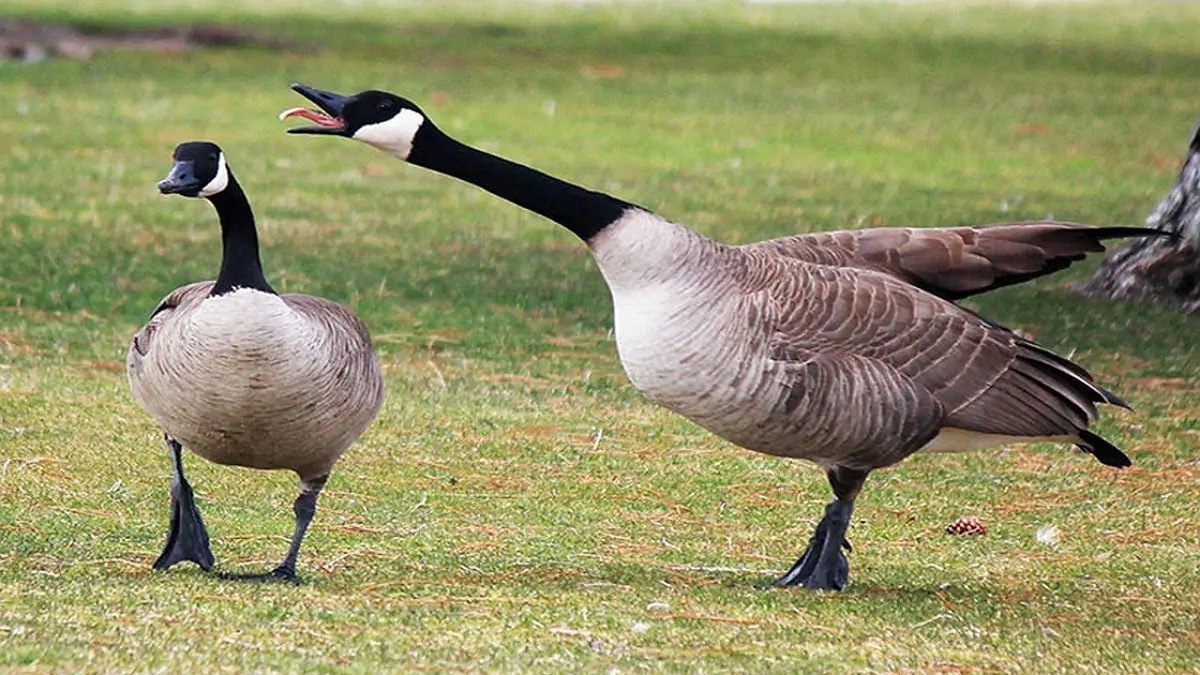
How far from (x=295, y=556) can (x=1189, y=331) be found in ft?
25.6

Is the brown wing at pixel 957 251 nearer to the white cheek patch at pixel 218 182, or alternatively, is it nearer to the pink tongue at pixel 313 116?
the pink tongue at pixel 313 116

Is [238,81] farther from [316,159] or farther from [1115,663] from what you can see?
[1115,663]

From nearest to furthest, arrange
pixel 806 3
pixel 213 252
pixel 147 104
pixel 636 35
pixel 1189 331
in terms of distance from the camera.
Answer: pixel 1189 331
pixel 213 252
pixel 147 104
pixel 636 35
pixel 806 3

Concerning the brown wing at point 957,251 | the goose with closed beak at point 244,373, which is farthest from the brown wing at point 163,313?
the brown wing at point 957,251

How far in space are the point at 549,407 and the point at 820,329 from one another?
4.27m

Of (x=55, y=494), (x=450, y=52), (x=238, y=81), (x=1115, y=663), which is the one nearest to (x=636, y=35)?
(x=450, y=52)

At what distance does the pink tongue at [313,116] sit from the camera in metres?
6.05

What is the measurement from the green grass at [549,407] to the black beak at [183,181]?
1222 mm

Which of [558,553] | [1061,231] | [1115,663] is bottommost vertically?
[558,553]

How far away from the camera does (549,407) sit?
35.3 feet

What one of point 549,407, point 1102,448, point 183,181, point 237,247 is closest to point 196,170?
point 183,181

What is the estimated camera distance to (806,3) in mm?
42906

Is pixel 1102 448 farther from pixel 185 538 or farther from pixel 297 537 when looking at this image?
pixel 185 538

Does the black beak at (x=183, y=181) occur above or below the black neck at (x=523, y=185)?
below
